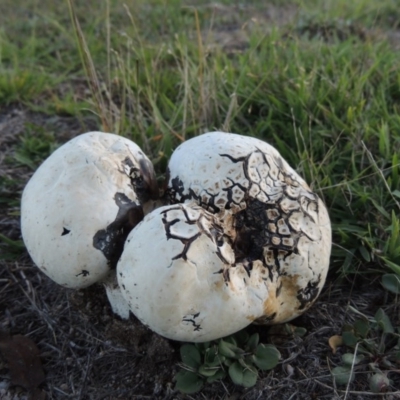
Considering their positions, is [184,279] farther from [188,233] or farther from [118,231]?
[118,231]

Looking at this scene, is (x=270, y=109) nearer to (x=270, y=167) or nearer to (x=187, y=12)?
(x=270, y=167)

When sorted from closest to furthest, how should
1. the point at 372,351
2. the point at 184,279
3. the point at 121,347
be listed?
the point at 184,279 → the point at 372,351 → the point at 121,347

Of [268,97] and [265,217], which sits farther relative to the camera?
[268,97]

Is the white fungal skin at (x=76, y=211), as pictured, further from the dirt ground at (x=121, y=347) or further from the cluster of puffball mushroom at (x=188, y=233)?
the dirt ground at (x=121, y=347)

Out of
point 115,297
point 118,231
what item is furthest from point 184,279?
point 115,297

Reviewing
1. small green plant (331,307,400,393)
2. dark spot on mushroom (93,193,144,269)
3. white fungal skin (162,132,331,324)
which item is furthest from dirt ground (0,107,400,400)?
dark spot on mushroom (93,193,144,269)

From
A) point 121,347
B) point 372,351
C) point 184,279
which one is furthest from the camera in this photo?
point 121,347
